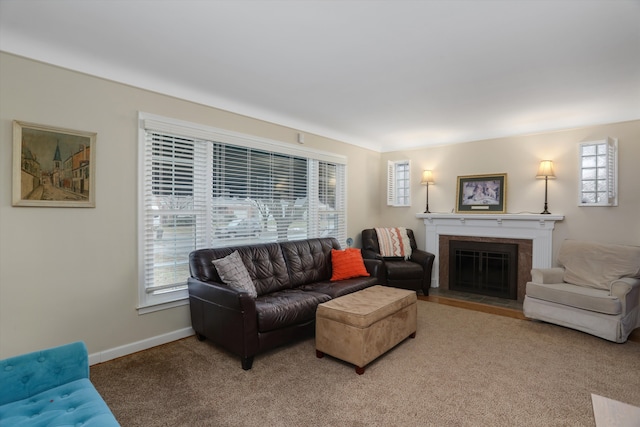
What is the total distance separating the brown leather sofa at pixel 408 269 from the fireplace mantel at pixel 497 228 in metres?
0.45

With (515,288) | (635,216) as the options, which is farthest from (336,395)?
(635,216)

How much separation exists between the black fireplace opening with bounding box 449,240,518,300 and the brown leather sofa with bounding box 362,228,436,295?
0.49 metres

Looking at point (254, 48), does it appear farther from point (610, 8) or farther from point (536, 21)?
point (610, 8)

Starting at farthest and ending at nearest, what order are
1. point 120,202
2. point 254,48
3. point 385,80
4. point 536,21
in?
1. point 385,80
2. point 120,202
3. point 254,48
4. point 536,21

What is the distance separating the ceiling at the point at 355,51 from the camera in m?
2.05

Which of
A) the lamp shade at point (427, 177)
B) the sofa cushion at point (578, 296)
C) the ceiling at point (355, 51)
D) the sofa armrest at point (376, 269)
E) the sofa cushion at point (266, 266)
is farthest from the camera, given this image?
the lamp shade at point (427, 177)

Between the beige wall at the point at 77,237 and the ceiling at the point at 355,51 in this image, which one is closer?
the ceiling at the point at 355,51

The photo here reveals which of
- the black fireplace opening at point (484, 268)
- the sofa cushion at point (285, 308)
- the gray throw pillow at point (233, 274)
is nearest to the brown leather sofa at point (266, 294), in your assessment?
the sofa cushion at point (285, 308)

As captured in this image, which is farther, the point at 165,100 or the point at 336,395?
the point at 165,100

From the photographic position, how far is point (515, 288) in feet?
15.6

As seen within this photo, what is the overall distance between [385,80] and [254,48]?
1.26 meters

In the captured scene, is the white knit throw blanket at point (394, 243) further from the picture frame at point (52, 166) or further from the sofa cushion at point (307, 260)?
the picture frame at point (52, 166)

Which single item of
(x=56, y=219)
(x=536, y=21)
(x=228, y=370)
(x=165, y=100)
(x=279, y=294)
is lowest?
(x=228, y=370)

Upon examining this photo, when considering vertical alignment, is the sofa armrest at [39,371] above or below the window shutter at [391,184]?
below
